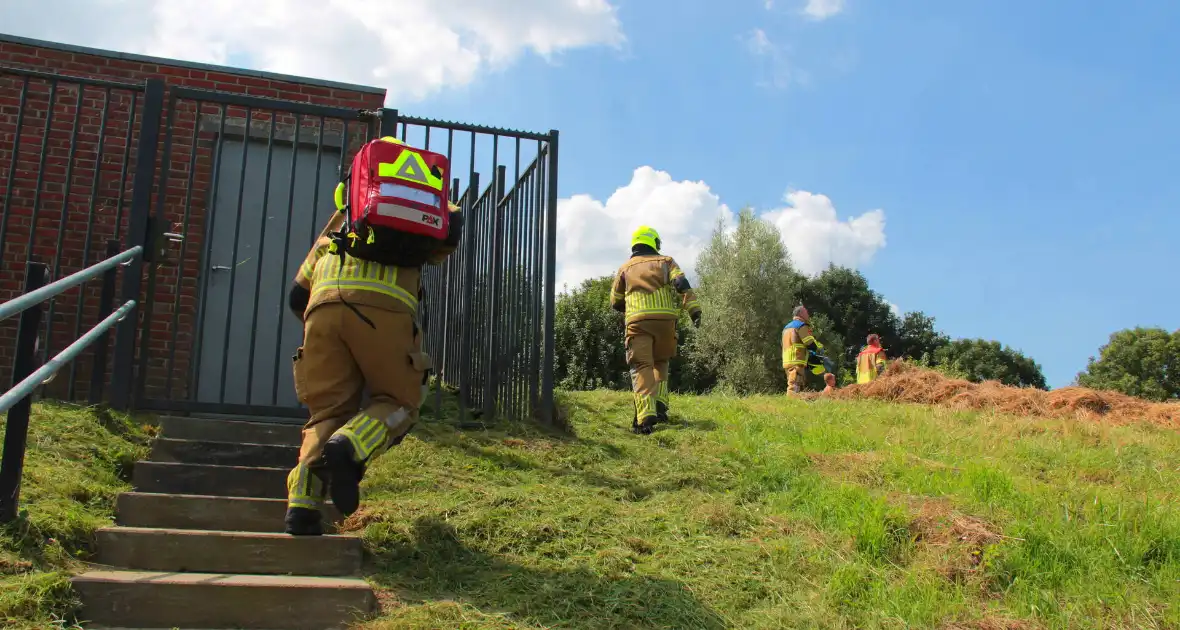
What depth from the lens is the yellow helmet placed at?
8305 millimetres

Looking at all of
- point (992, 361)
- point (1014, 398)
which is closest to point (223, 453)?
point (1014, 398)

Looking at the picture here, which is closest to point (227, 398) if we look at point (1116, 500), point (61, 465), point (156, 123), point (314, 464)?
point (156, 123)

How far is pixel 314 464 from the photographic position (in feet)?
12.1

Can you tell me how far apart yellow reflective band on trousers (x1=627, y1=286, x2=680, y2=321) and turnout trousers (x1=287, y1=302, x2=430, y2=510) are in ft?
13.4

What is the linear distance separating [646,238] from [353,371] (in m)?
4.74

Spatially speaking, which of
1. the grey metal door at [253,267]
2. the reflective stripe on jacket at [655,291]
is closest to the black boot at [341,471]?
the reflective stripe on jacket at [655,291]

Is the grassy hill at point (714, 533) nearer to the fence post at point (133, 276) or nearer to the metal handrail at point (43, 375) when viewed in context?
the fence post at point (133, 276)

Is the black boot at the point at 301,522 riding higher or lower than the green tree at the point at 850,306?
lower

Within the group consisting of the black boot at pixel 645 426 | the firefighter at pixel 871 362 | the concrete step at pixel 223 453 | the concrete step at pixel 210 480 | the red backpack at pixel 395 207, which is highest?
the firefighter at pixel 871 362

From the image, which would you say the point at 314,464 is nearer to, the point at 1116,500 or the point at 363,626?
the point at 363,626

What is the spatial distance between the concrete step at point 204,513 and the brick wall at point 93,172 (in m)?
3.88

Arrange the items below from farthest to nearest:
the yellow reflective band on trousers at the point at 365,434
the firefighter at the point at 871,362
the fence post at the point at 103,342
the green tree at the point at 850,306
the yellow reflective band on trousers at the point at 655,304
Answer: the green tree at the point at 850,306 < the firefighter at the point at 871,362 < the yellow reflective band on trousers at the point at 655,304 < the fence post at the point at 103,342 < the yellow reflective band on trousers at the point at 365,434

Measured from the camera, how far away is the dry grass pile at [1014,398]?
29.7 feet

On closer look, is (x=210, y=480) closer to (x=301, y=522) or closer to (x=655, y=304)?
(x=301, y=522)
